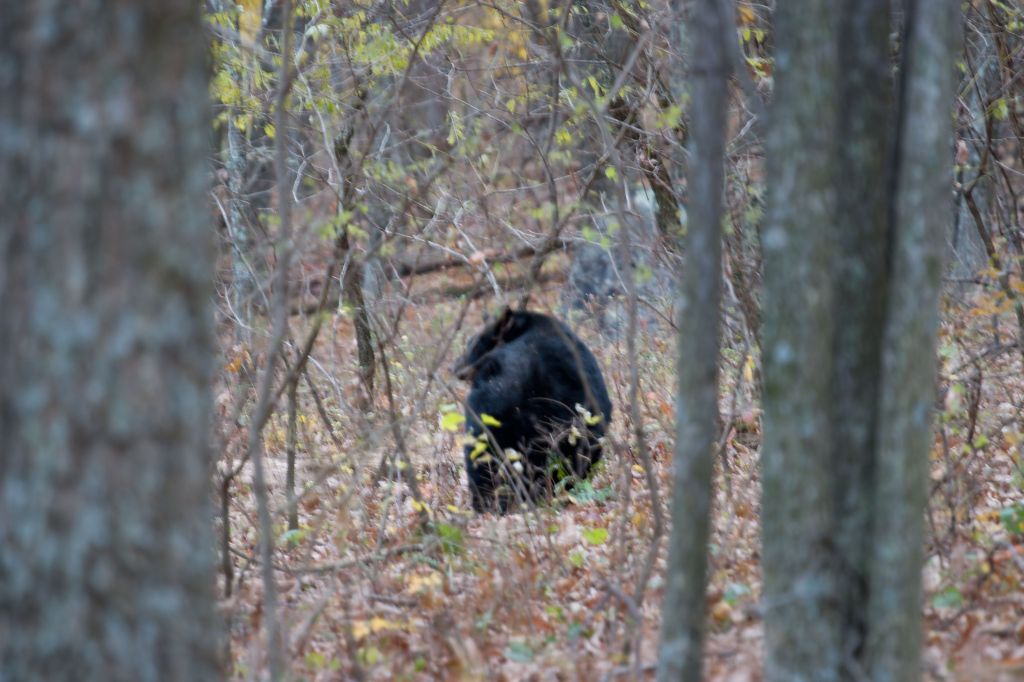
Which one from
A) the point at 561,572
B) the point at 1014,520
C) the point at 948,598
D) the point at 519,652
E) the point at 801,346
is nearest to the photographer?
the point at 801,346

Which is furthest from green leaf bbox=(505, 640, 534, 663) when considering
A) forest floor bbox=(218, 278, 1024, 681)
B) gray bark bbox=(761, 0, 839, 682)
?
gray bark bbox=(761, 0, 839, 682)

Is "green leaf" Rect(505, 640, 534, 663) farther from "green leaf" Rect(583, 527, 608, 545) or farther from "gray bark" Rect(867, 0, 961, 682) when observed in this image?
"gray bark" Rect(867, 0, 961, 682)

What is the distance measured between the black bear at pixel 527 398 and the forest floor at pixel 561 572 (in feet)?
1.10

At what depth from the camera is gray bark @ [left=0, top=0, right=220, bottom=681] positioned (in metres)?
2.62

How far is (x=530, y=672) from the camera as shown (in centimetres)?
482

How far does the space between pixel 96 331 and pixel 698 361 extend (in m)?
1.85

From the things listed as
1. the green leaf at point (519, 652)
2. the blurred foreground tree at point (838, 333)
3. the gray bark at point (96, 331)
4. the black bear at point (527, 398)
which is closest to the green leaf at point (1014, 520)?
the blurred foreground tree at point (838, 333)

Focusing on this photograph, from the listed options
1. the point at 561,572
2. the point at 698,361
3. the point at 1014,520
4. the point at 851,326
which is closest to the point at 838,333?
the point at 851,326

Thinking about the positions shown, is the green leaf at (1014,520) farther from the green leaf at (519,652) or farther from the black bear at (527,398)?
the black bear at (527,398)

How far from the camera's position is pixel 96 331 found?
2643 millimetres

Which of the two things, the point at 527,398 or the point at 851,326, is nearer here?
the point at 851,326

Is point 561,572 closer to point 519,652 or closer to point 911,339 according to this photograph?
point 519,652

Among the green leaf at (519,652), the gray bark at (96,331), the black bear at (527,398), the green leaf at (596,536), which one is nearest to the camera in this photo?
the gray bark at (96,331)

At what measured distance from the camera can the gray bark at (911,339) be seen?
3.24m
